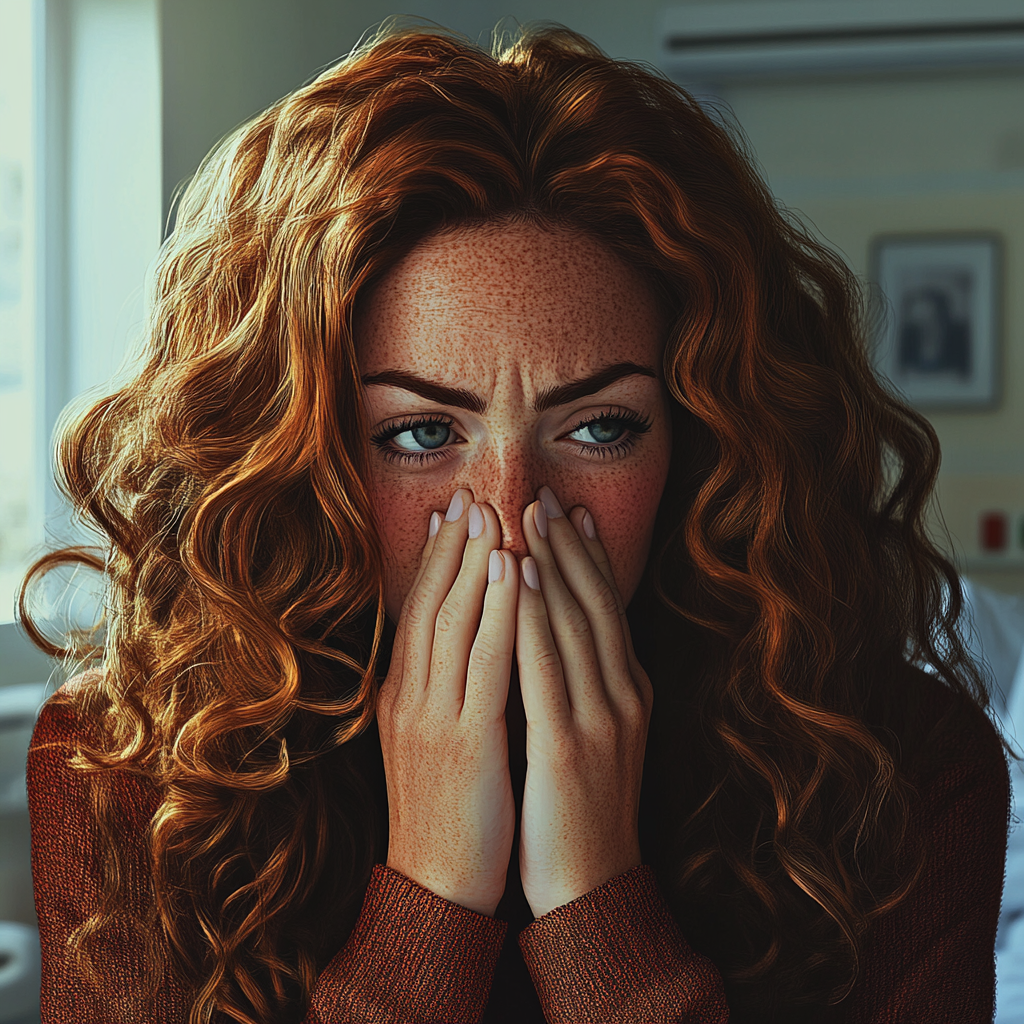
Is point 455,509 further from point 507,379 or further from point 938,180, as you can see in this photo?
point 938,180

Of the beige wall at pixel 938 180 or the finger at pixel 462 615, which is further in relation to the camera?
the beige wall at pixel 938 180

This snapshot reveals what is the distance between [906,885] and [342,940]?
20.2 inches

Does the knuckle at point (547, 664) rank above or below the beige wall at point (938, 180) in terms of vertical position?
below

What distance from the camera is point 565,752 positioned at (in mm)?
841

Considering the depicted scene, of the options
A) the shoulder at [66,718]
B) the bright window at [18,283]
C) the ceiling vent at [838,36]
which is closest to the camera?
the shoulder at [66,718]

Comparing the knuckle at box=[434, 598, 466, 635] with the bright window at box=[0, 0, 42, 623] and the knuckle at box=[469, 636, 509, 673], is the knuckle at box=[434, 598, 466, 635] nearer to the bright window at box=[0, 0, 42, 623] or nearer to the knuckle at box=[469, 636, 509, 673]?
the knuckle at box=[469, 636, 509, 673]

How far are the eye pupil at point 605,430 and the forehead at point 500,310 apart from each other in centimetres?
6

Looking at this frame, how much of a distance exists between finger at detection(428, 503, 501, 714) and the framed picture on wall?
280 centimetres

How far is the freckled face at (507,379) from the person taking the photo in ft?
2.67

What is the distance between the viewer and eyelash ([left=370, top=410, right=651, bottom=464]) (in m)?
0.85

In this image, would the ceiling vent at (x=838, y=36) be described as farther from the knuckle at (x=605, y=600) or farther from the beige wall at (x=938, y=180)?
the knuckle at (x=605, y=600)

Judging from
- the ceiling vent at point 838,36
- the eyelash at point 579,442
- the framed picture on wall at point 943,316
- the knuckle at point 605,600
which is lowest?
the knuckle at point 605,600

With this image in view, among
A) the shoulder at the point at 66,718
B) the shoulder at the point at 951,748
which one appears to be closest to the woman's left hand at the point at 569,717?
the shoulder at the point at 951,748

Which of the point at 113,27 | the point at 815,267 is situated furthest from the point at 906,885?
the point at 113,27
